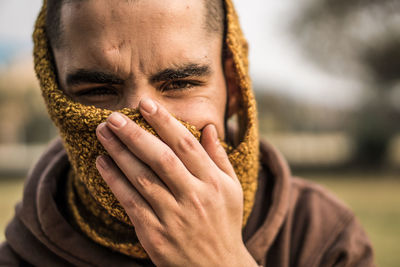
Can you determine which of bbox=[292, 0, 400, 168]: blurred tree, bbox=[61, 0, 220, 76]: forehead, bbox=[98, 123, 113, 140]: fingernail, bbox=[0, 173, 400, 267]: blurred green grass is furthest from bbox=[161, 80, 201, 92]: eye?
bbox=[292, 0, 400, 168]: blurred tree

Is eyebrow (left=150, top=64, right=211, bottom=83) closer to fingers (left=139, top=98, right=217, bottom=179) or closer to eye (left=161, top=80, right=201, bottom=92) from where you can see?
→ eye (left=161, top=80, right=201, bottom=92)

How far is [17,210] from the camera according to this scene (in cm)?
193

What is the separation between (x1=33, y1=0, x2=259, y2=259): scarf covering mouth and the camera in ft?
4.78

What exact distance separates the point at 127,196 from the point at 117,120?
0.29 meters

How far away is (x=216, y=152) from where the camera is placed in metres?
1.45

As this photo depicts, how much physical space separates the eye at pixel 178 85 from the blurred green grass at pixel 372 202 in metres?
5.37

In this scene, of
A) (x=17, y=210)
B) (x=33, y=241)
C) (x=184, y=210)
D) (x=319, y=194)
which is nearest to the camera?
(x=184, y=210)

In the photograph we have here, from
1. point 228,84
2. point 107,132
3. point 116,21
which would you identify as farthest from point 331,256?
point 116,21

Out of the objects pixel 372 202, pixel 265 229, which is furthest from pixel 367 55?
pixel 265 229

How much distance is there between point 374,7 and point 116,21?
1731 cm

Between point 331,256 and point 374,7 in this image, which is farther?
point 374,7

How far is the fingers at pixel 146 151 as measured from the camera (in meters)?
1.33

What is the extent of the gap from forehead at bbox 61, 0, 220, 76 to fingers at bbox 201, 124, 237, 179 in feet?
1.14

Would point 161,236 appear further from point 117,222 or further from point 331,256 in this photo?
point 331,256
